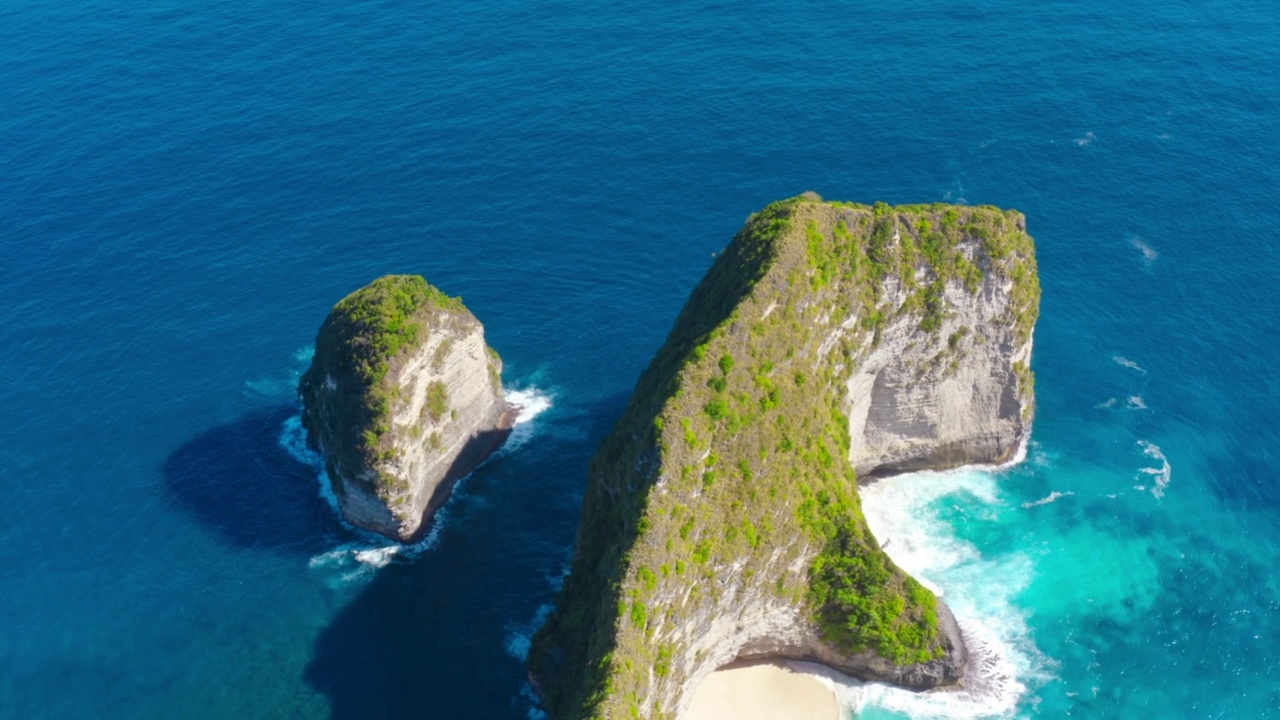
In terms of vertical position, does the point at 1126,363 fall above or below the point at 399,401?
below

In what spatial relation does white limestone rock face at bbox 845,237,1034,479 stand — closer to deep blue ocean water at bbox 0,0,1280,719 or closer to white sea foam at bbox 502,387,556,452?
deep blue ocean water at bbox 0,0,1280,719

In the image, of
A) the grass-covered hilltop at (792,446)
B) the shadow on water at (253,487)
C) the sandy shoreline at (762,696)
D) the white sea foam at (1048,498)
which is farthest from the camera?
the white sea foam at (1048,498)

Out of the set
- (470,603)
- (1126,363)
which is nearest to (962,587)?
(1126,363)

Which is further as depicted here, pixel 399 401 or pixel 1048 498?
pixel 1048 498

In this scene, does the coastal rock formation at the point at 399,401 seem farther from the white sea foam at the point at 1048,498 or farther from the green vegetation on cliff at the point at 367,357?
the white sea foam at the point at 1048,498

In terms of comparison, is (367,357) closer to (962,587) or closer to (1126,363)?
(962,587)

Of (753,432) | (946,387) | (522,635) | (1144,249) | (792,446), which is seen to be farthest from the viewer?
(1144,249)

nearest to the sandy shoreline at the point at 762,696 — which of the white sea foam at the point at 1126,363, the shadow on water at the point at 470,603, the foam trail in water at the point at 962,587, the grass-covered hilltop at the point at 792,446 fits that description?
the grass-covered hilltop at the point at 792,446
